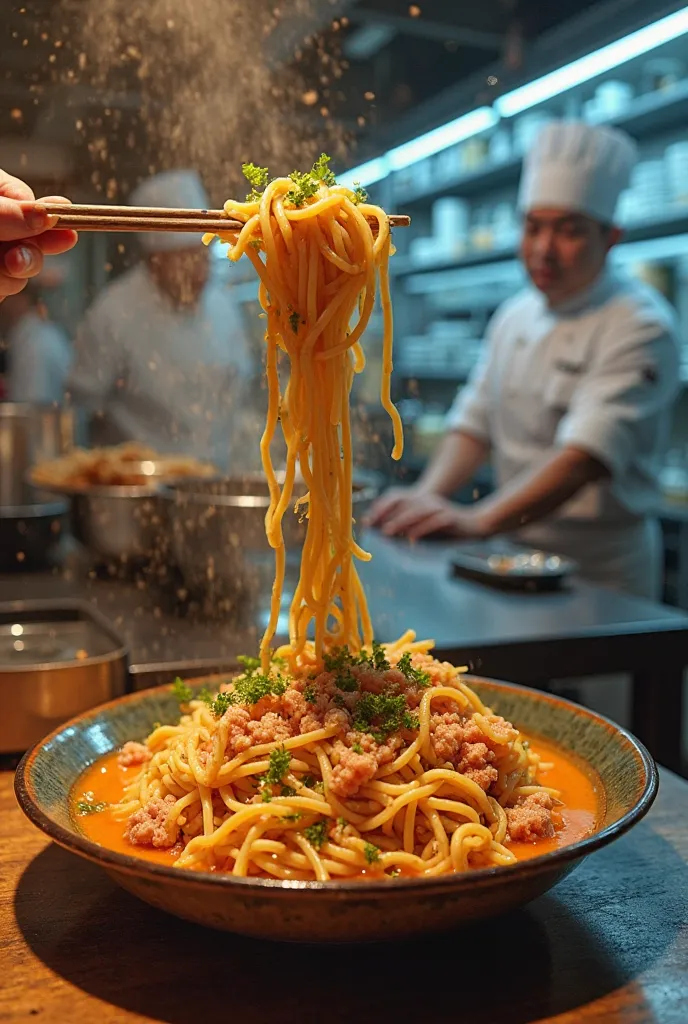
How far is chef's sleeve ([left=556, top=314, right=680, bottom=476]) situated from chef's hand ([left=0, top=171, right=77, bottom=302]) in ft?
7.85

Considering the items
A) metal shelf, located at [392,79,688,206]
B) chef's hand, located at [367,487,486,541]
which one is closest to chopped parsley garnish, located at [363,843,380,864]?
chef's hand, located at [367,487,486,541]

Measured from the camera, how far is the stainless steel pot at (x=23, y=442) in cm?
316

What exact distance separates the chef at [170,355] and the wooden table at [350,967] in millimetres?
1564

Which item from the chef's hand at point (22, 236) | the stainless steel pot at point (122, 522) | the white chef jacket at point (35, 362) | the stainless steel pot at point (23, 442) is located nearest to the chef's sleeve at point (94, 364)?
the stainless steel pot at point (23, 442)

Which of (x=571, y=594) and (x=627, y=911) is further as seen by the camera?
(x=571, y=594)

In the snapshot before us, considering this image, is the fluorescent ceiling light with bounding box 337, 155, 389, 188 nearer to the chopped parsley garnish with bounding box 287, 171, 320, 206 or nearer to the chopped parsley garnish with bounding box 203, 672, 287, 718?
the chopped parsley garnish with bounding box 287, 171, 320, 206

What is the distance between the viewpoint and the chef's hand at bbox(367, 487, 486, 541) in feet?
10.8

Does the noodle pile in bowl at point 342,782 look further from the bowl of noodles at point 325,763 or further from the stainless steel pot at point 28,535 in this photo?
the stainless steel pot at point 28,535

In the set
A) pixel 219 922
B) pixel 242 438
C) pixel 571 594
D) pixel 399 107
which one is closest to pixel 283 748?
pixel 219 922

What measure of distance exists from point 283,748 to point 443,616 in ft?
3.70

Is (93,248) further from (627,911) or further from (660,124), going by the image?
(660,124)

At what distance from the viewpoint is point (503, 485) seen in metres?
4.15

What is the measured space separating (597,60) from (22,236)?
2.91 meters

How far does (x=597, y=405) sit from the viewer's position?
11.4 feet
